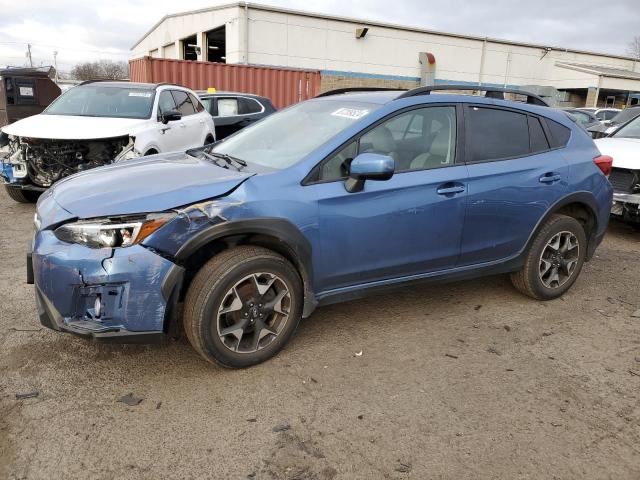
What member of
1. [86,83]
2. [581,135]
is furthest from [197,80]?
[581,135]

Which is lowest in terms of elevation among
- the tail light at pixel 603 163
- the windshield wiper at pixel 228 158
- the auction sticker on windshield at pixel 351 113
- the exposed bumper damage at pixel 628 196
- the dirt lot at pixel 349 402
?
the dirt lot at pixel 349 402

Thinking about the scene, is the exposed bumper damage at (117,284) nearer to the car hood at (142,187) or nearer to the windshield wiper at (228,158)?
the car hood at (142,187)

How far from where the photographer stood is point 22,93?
1098 centimetres

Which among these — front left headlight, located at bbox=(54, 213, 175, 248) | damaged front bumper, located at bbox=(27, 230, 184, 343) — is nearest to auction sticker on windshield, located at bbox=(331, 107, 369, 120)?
front left headlight, located at bbox=(54, 213, 175, 248)

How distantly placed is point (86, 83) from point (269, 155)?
6.23m

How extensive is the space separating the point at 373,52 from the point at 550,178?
21.9 meters

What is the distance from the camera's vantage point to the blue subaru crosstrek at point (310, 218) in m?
2.78

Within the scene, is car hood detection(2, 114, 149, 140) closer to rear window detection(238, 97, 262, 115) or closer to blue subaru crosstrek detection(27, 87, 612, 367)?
blue subaru crosstrek detection(27, 87, 612, 367)

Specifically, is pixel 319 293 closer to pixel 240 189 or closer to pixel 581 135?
pixel 240 189

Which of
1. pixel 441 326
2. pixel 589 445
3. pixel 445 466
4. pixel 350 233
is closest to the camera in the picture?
pixel 445 466

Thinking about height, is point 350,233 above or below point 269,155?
below

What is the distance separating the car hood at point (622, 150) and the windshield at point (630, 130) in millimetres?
196

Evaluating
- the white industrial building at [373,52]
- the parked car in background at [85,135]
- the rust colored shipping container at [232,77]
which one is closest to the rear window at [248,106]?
the parked car in background at [85,135]

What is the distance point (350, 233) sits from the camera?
3.28 m
